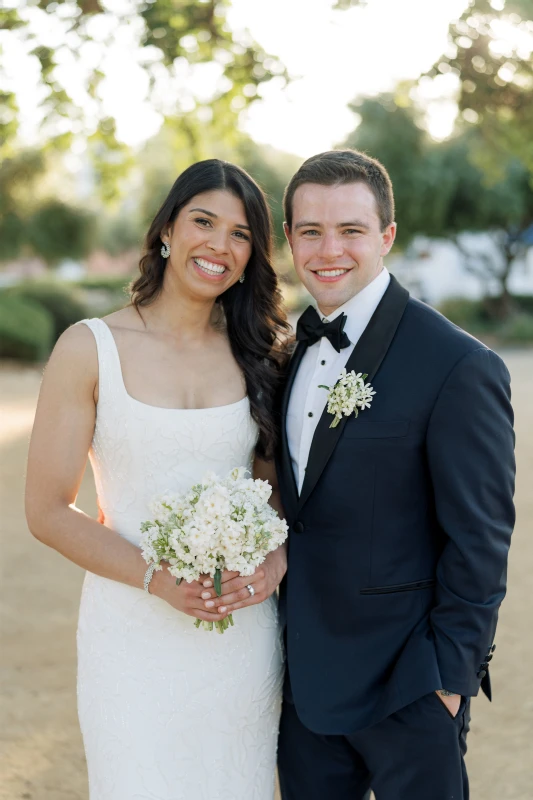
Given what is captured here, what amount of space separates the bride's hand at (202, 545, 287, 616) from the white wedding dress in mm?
270

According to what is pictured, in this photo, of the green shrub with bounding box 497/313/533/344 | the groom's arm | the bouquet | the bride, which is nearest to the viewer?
the bouquet

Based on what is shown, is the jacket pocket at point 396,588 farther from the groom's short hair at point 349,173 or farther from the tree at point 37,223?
the tree at point 37,223

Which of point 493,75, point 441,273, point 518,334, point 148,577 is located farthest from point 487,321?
point 148,577

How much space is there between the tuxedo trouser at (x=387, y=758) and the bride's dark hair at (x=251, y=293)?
1.07 metres

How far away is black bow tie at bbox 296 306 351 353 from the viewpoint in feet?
9.98

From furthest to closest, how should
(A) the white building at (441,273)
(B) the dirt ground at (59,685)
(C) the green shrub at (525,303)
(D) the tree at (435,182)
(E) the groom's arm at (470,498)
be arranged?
(A) the white building at (441,273) < (C) the green shrub at (525,303) < (D) the tree at (435,182) < (B) the dirt ground at (59,685) < (E) the groom's arm at (470,498)

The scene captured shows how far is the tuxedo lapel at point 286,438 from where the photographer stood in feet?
10.0

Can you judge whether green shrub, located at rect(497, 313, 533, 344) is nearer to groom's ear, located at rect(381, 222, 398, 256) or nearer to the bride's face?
groom's ear, located at rect(381, 222, 398, 256)

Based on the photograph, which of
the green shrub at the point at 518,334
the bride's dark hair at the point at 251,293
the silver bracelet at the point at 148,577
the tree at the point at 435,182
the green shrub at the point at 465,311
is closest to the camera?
the silver bracelet at the point at 148,577

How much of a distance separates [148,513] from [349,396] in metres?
0.88

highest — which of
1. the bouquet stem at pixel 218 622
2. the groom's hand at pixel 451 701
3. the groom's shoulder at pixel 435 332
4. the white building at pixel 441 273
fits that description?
the white building at pixel 441 273

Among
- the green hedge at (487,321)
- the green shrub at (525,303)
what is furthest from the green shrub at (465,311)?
the green shrub at (525,303)

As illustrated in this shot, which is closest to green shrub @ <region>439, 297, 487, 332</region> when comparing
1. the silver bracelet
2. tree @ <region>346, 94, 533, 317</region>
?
tree @ <region>346, 94, 533, 317</region>

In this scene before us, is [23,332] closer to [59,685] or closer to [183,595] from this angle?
[59,685]
